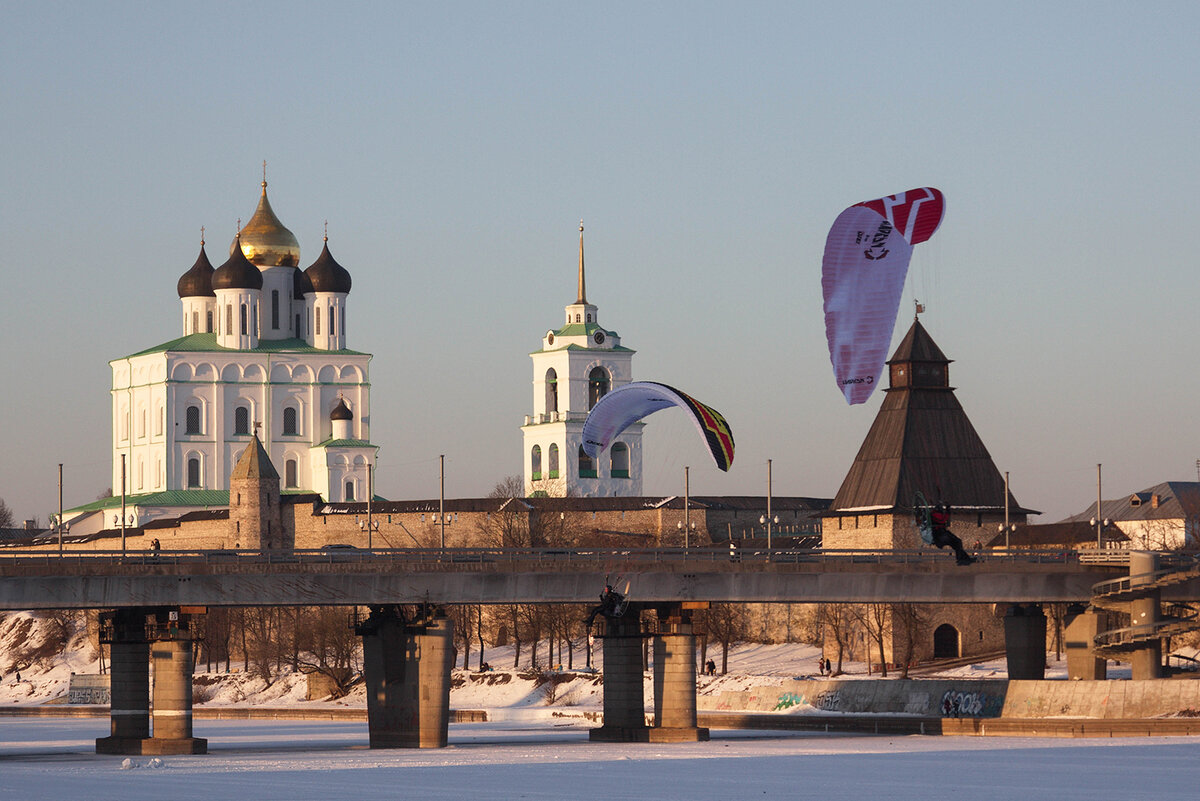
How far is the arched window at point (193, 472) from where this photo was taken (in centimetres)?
19444

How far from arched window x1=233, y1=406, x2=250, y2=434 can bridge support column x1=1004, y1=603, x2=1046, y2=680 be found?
111523 mm

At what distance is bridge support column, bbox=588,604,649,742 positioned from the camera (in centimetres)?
8700

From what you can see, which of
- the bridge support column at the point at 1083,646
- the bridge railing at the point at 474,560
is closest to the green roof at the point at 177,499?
the bridge railing at the point at 474,560

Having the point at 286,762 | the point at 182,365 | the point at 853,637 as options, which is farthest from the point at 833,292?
the point at 182,365

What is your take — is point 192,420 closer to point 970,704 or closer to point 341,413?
point 341,413

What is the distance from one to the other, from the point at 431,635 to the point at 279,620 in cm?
5077

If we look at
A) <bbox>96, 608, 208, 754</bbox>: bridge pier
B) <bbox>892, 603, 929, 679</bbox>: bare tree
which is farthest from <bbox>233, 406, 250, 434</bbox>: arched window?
<bbox>96, 608, 208, 754</bbox>: bridge pier

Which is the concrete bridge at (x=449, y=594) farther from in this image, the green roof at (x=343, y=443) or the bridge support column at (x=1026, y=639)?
the green roof at (x=343, y=443)

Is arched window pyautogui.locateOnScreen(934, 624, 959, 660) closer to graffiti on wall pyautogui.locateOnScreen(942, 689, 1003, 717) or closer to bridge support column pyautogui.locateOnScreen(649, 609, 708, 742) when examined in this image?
graffiti on wall pyautogui.locateOnScreen(942, 689, 1003, 717)

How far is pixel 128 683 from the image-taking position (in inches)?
3314

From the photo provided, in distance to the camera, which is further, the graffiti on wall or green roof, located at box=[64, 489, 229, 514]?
green roof, located at box=[64, 489, 229, 514]

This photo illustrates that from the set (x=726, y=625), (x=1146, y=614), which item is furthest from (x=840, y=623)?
(x=1146, y=614)

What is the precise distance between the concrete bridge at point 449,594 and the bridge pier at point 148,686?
47mm

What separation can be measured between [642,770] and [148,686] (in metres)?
24.7
